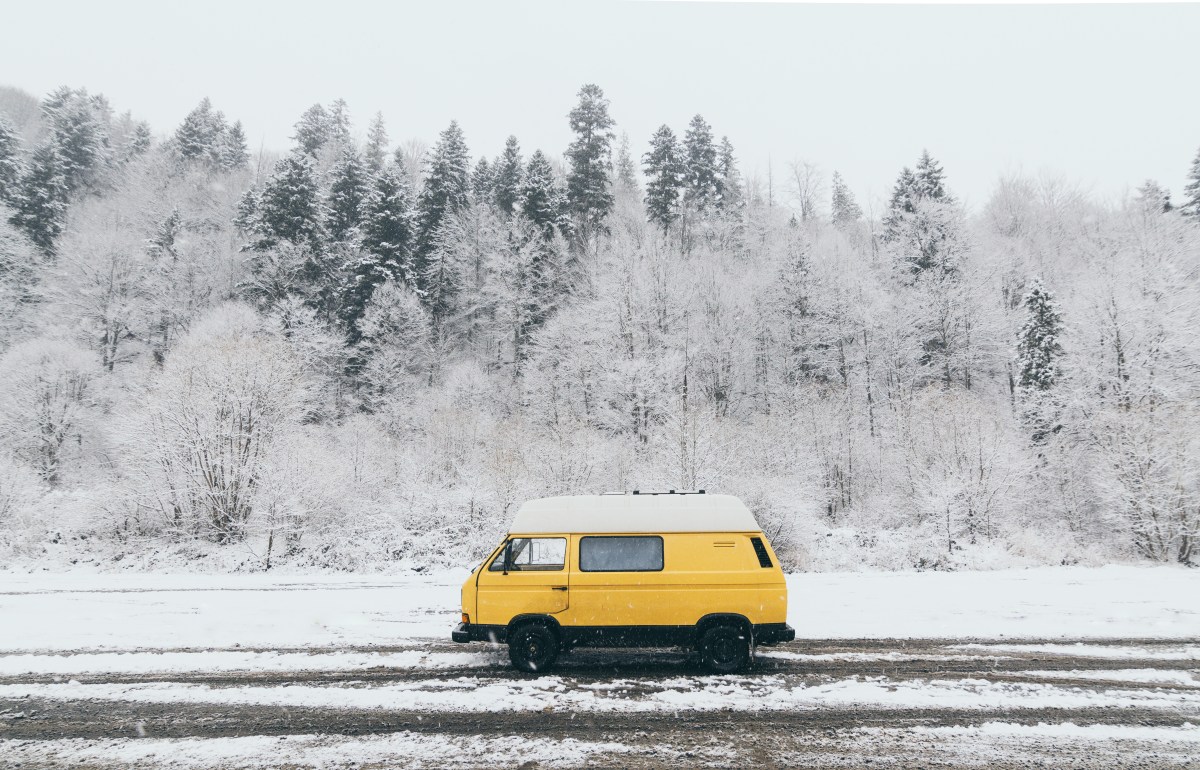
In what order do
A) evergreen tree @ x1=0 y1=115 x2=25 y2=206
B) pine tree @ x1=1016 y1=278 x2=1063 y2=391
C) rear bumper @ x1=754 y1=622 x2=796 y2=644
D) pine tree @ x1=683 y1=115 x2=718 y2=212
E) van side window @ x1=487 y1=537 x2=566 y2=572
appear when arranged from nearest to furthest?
rear bumper @ x1=754 y1=622 x2=796 y2=644
van side window @ x1=487 y1=537 x2=566 y2=572
pine tree @ x1=1016 y1=278 x2=1063 y2=391
evergreen tree @ x1=0 y1=115 x2=25 y2=206
pine tree @ x1=683 y1=115 x2=718 y2=212

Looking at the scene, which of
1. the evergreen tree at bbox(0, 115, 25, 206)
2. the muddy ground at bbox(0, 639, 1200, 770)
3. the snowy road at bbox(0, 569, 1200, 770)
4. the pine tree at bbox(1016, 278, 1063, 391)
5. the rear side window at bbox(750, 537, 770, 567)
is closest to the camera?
the muddy ground at bbox(0, 639, 1200, 770)

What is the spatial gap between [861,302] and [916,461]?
15.5m

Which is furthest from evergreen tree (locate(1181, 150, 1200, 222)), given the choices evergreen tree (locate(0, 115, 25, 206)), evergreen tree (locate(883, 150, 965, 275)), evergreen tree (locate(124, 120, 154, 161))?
evergreen tree (locate(124, 120, 154, 161))

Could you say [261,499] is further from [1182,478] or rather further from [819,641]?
[1182,478]

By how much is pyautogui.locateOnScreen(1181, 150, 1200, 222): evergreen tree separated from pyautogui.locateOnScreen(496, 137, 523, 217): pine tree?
5018 centimetres

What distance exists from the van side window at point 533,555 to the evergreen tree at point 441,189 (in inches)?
1492

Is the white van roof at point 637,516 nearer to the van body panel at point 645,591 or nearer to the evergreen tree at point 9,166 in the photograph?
the van body panel at point 645,591

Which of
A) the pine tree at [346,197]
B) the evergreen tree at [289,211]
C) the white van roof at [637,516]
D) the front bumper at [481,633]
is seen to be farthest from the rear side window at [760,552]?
the pine tree at [346,197]

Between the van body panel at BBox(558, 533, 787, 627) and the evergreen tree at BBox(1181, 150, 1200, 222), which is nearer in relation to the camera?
the van body panel at BBox(558, 533, 787, 627)

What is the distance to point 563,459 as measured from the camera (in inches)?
1040

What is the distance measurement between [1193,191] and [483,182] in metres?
56.4

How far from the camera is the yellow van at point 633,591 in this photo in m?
8.43

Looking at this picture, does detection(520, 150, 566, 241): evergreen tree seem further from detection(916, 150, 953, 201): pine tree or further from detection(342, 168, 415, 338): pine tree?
detection(916, 150, 953, 201): pine tree

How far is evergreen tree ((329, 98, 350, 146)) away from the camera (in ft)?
214
